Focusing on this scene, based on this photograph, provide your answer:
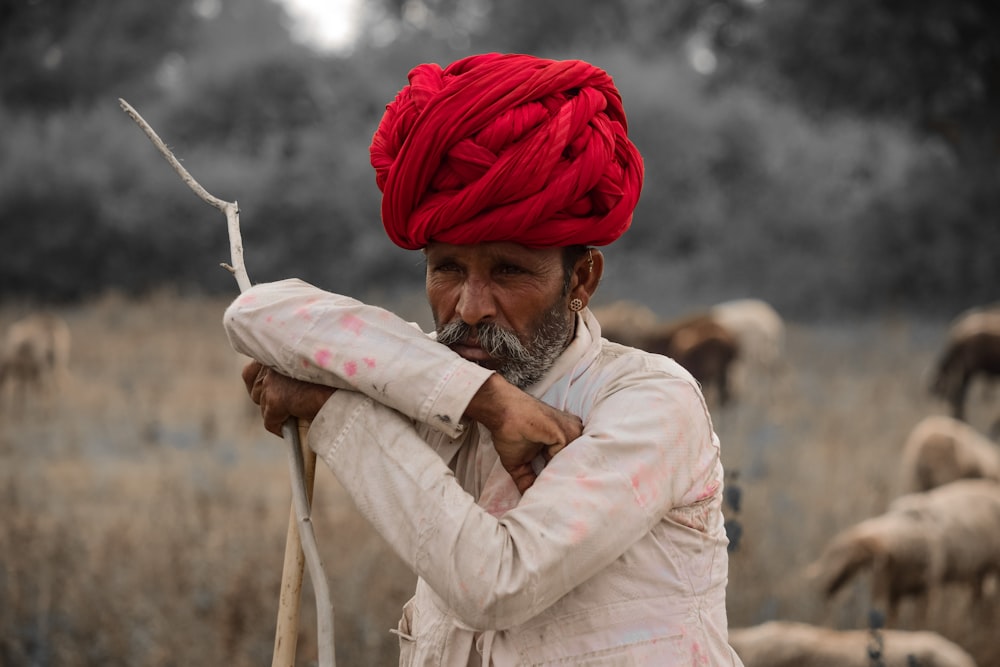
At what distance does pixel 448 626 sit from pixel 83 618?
337cm

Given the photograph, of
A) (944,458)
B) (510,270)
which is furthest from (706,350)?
(510,270)

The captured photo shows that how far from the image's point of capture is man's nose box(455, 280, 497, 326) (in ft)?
6.12

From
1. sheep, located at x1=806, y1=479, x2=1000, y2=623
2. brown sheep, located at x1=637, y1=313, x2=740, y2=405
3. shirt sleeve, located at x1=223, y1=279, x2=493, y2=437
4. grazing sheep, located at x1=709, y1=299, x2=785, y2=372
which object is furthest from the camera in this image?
grazing sheep, located at x1=709, y1=299, x2=785, y2=372

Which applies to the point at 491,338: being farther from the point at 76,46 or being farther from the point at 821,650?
the point at 76,46

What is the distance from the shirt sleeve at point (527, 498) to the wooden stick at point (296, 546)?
82 mm

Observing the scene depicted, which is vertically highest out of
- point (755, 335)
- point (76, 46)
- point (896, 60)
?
point (76, 46)

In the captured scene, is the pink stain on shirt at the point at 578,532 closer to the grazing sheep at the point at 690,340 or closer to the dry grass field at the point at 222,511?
the dry grass field at the point at 222,511

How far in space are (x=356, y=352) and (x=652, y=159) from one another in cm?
2386

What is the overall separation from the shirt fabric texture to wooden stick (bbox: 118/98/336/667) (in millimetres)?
80

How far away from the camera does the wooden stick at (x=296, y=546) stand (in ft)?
5.61

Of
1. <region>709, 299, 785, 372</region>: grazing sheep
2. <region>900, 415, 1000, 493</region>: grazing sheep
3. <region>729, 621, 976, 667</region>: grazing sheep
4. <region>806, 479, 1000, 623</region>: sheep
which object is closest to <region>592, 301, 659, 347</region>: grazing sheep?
<region>709, 299, 785, 372</region>: grazing sheep

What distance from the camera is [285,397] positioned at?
5.83 ft

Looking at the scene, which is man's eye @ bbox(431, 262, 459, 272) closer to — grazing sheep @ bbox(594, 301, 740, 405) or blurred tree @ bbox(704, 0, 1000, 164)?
grazing sheep @ bbox(594, 301, 740, 405)

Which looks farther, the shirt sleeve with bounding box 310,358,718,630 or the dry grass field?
the dry grass field
